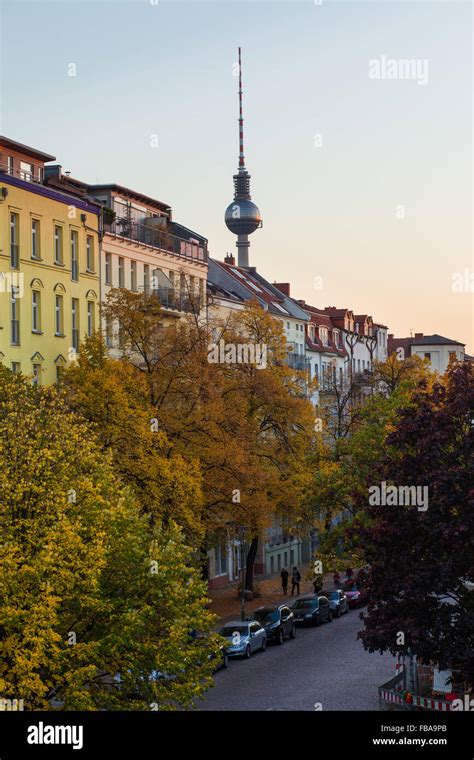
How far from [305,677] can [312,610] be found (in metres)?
16.5

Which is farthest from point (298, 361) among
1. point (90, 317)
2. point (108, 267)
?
point (90, 317)

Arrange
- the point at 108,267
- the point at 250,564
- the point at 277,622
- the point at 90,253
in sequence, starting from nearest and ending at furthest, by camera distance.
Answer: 1. the point at 277,622
2. the point at 90,253
3. the point at 108,267
4. the point at 250,564

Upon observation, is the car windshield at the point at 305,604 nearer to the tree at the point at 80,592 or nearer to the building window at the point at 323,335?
the tree at the point at 80,592

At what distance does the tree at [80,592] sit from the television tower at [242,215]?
130 meters

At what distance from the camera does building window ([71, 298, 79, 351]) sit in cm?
6019

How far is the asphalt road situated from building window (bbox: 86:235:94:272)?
21.1 m

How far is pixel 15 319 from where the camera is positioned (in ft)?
180

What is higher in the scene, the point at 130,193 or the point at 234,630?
the point at 130,193

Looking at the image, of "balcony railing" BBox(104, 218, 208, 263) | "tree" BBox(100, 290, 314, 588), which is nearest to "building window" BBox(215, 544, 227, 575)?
"tree" BBox(100, 290, 314, 588)

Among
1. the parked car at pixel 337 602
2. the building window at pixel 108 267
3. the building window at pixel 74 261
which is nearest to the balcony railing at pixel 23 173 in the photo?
the building window at pixel 74 261

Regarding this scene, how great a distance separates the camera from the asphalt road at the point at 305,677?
37.9 m

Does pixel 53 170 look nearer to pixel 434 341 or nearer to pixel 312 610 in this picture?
pixel 312 610

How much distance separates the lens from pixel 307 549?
96.5m

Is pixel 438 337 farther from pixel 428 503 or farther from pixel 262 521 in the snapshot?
pixel 428 503
